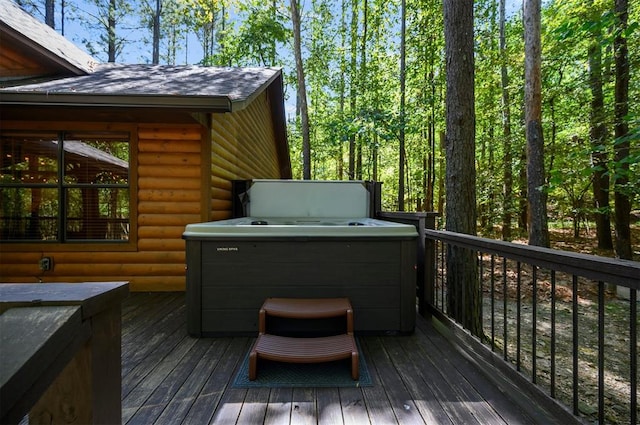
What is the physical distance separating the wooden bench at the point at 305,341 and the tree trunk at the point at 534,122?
4921 mm

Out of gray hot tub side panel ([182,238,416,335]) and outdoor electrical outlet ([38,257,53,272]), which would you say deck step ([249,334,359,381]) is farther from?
outdoor electrical outlet ([38,257,53,272])

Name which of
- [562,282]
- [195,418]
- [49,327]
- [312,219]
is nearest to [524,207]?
[562,282]

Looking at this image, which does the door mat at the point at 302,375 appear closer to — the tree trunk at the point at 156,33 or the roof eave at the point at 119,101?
the roof eave at the point at 119,101

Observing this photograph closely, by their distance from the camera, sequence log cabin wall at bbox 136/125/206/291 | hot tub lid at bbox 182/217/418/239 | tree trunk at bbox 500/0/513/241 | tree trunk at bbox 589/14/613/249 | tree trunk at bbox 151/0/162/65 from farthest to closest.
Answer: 1. tree trunk at bbox 151/0/162/65
2. tree trunk at bbox 500/0/513/241
3. tree trunk at bbox 589/14/613/249
4. log cabin wall at bbox 136/125/206/291
5. hot tub lid at bbox 182/217/418/239

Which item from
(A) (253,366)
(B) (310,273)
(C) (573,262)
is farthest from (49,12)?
(C) (573,262)

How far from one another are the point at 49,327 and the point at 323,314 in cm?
165

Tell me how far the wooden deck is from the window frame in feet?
5.50

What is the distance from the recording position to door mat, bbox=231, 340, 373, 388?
1756mm

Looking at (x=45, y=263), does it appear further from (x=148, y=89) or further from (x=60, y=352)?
(x=60, y=352)

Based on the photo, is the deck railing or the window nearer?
the deck railing

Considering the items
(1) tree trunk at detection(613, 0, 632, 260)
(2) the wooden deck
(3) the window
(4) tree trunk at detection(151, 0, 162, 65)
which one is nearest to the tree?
(4) tree trunk at detection(151, 0, 162, 65)

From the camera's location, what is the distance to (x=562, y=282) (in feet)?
18.6

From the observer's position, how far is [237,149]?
4.69 meters

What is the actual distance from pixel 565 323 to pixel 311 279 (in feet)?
12.9
